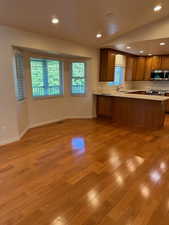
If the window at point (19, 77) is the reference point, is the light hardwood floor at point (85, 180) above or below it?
below

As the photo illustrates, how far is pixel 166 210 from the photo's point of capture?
1759mm

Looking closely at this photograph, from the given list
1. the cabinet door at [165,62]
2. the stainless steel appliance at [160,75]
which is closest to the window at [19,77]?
the stainless steel appliance at [160,75]

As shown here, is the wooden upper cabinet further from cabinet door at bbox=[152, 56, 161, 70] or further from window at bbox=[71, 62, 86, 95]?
cabinet door at bbox=[152, 56, 161, 70]

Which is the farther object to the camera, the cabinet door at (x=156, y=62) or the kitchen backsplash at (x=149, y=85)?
the kitchen backsplash at (x=149, y=85)

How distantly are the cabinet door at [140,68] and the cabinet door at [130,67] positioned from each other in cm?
19

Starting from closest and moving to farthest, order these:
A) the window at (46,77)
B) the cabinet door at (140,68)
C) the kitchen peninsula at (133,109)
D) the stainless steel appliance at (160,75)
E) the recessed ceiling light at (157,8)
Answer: the recessed ceiling light at (157,8)
the kitchen peninsula at (133,109)
the window at (46,77)
the stainless steel appliance at (160,75)
the cabinet door at (140,68)

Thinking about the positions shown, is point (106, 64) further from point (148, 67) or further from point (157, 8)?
point (148, 67)

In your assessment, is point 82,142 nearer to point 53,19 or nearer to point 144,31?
point 53,19

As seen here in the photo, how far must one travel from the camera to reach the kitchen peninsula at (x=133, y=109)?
4510 mm

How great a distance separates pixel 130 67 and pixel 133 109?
2949 mm

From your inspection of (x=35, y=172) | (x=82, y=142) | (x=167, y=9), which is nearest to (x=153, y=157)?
(x=82, y=142)

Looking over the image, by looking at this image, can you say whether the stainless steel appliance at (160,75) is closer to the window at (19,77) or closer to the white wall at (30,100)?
the white wall at (30,100)

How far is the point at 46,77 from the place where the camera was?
5020 millimetres

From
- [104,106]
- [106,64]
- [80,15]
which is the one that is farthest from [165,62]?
[80,15]
